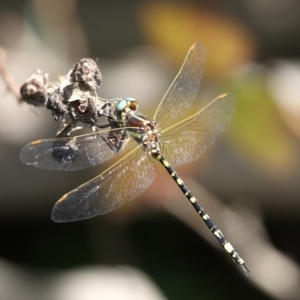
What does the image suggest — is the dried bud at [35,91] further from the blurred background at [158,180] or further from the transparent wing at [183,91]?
the blurred background at [158,180]

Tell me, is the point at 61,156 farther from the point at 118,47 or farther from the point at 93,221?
the point at 118,47

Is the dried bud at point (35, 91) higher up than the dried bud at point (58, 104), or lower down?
higher up

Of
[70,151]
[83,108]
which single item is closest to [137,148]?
[70,151]

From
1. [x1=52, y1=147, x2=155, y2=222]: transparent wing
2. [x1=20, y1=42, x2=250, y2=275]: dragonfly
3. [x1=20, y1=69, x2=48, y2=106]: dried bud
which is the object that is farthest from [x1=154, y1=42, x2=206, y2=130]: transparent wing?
[x1=20, y1=69, x2=48, y2=106]: dried bud

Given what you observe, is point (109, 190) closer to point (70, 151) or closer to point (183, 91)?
point (70, 151)

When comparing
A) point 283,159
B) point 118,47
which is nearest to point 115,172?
point 283,159

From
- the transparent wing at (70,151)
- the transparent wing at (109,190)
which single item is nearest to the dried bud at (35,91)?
the transparent wing at (70,151)

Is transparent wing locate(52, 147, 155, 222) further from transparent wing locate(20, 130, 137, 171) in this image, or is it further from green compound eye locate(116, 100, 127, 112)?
green compound eye locate(116, 100, 127, 112)
